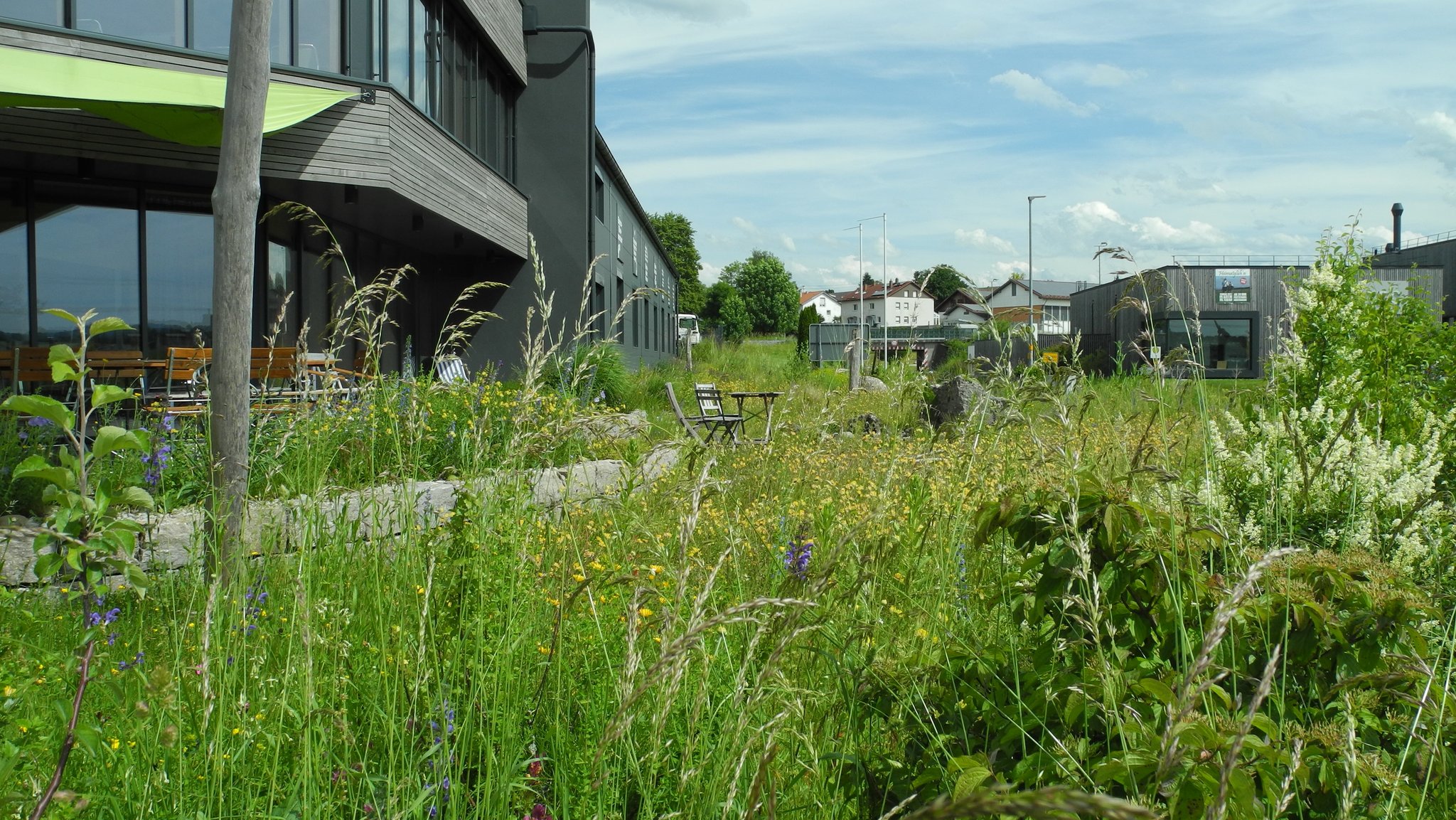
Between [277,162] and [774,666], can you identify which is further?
[277,162]

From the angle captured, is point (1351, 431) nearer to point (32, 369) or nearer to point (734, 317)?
point (32, 369)

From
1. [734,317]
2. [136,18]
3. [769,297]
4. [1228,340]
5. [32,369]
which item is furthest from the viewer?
[769,297]

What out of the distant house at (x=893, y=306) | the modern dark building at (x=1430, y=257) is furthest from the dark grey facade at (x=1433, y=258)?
the distant house at (x=893, y=306)

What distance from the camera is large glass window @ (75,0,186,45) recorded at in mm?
9797

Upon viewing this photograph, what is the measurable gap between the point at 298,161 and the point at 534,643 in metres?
10.1

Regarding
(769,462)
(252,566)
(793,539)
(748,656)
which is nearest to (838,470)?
(769,462)

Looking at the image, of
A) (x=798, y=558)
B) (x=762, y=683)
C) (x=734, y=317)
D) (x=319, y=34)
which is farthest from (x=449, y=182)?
(x=734, y=317)

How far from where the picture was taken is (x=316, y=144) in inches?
423

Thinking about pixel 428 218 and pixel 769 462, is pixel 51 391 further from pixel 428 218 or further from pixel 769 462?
pixel 769 462

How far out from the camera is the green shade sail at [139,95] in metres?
7.68

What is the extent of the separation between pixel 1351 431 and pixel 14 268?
1174cm

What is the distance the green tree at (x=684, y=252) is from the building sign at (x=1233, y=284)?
50.4 m

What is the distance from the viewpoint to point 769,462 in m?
3.86

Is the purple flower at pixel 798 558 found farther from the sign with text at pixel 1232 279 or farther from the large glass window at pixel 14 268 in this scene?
the sign with text at pixel 1232 279
